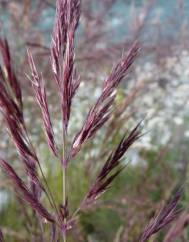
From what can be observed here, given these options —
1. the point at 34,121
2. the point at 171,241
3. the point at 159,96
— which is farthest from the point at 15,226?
the point at 171,241

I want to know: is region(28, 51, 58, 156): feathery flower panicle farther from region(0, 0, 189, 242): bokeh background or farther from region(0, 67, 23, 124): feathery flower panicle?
region(0, 0, 189, 242): bokeh background

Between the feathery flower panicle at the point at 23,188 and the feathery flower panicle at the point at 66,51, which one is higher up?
the feathery flower panicle at the point at 66,51

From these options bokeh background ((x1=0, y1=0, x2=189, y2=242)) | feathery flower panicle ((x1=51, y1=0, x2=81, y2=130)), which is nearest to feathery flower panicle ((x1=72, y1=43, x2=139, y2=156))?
feathery flower panicle ((x1=51, y1=0, x2=81, y2=130))

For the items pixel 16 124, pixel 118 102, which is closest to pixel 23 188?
pixel 16 124

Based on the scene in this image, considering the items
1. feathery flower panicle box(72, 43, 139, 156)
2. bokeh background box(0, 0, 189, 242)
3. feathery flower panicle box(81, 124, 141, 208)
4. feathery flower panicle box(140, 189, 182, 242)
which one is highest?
feathery flower panicle box(72, 43, 139, 156)

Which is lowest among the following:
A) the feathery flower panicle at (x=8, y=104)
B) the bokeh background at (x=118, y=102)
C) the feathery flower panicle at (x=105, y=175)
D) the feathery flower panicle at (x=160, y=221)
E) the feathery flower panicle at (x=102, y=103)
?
the bokeh background at (x=118, y=102)

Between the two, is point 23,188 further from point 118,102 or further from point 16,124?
point 118,102

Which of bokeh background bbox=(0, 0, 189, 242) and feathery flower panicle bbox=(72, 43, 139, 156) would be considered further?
bokeh background bbox=(0, 0, 189, 242)

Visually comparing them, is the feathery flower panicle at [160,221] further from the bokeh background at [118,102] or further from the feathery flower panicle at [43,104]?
the bokeh background at [118,102]

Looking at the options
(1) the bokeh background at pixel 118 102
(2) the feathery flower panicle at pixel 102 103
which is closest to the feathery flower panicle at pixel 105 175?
(2) the feathery flower panicle at pixel 102 103
